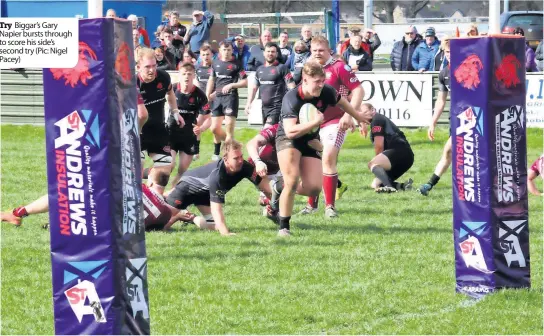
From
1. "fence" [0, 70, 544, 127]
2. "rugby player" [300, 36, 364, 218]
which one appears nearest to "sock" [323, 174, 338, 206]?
"rugby player" [300, 36, 364, 218]

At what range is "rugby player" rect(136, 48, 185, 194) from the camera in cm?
1349

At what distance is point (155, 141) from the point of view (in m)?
13.7

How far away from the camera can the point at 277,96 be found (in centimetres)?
1780

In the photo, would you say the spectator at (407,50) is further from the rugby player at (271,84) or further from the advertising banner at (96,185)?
the advertising banner at (96,185)

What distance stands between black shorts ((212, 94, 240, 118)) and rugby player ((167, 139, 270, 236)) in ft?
23.9

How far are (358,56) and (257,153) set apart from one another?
10.8 metres

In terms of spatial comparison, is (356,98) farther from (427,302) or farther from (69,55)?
(69,55)

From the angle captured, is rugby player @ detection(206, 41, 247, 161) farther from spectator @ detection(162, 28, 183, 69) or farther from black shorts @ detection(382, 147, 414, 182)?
black shorts @ detection(382, 147, 414, 182)

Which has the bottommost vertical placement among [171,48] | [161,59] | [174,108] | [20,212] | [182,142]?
[20,212]

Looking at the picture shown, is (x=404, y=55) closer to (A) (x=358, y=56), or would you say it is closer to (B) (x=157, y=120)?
(A) (x=358, y=56)

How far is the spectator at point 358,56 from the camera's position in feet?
74.1

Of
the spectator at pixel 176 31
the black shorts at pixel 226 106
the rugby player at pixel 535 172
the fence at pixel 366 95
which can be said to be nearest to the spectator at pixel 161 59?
the fence at pixel 366 95

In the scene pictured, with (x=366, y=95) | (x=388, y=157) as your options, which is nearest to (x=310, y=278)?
(x=388, y=157)

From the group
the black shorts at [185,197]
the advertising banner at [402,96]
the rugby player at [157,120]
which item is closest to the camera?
the black shorts at [185,197]
